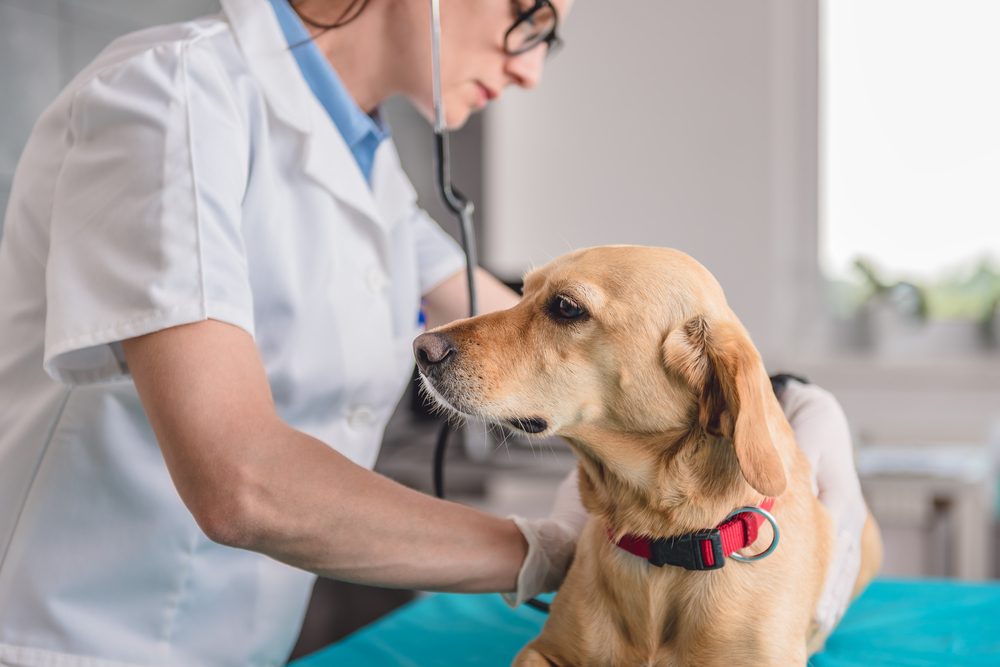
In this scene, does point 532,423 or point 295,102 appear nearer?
point 532,423

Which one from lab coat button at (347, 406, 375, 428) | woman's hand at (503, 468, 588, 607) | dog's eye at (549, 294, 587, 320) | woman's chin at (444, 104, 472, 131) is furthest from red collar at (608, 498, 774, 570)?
woman's chin at (444, 104, 472, 131)

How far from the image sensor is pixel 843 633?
3.84ft

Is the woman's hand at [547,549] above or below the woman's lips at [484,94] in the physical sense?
below


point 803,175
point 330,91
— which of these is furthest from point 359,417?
point 803,175

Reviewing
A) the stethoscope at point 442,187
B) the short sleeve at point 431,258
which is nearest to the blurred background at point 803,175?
the short sleeve at point 431,258

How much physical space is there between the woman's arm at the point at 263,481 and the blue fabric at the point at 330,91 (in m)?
0.40

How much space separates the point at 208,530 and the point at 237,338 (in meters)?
0.16

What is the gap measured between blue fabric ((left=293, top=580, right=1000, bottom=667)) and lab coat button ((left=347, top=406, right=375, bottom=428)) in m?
0.28

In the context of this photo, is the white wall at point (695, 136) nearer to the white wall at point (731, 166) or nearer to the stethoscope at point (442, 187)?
the white wall at point (731, 166)

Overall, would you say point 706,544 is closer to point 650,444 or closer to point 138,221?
point 650,444

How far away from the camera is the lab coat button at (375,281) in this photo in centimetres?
103

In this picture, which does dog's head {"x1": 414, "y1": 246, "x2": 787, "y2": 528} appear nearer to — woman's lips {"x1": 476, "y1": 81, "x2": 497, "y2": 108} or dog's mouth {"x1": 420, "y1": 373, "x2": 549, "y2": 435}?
dog's mouth {"x1": 420, "y1": 373, "x2": 549, "y2": 435}

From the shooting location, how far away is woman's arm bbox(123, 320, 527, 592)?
728 millimetres

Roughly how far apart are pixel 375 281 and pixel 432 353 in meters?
0.25
